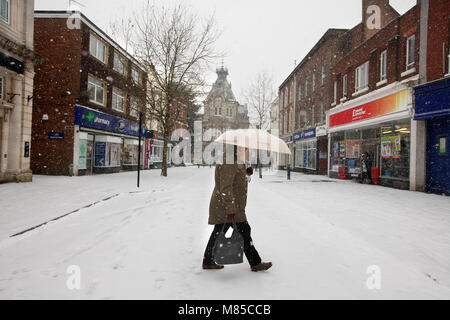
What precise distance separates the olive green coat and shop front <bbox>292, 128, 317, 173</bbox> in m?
24.0

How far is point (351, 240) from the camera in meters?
5.30

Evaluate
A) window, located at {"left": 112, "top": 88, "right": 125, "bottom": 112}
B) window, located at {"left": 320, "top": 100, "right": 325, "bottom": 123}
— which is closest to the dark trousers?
window, located at {"left": 112, "top": 88, "right": 125, "bottom": 112}

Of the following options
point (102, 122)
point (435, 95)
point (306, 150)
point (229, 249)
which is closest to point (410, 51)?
point (435, 95)

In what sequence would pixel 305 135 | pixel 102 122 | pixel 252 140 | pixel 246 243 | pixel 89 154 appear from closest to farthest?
pixel 246 243, pixel 252 140, pixel 89 154, pixel 102 122, pixel 305 135

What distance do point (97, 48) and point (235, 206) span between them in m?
21.3

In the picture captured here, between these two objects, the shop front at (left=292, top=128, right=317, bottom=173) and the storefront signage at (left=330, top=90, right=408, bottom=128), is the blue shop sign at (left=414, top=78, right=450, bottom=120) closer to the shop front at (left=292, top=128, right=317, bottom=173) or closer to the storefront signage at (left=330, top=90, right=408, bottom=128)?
the storefront signage at (left=330, top=90, right=408, bottom=128)

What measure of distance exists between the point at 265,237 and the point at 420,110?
11.1 m

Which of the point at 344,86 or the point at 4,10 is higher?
the point at 4,10

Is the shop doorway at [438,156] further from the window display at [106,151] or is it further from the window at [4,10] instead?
the window display at [106,151]

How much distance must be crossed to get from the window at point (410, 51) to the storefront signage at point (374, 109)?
141 cm

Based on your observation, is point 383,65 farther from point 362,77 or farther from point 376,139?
point 376,139

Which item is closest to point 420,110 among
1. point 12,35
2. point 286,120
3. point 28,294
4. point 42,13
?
point 28,294

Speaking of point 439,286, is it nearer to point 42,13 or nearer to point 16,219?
point 16,219

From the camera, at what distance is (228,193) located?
3619 millimetres
